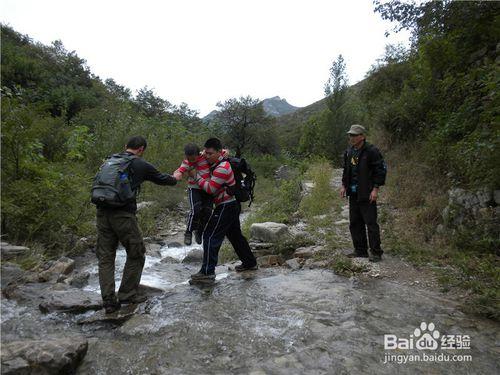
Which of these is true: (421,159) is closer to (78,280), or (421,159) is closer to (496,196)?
(496,196)

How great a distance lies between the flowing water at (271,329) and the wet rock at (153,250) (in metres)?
2.94

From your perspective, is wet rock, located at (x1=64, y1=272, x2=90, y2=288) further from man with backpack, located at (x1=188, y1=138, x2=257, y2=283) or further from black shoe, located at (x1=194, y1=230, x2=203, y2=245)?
black shoe, located at (x1=194, y1=230, x2=203, y2=245)

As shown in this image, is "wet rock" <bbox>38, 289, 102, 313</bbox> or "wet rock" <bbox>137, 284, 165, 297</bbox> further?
"wet rock" <bbox>137, 284, 165, 297</bbox>

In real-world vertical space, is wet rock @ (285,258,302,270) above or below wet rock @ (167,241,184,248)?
below

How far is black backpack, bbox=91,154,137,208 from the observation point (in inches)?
155

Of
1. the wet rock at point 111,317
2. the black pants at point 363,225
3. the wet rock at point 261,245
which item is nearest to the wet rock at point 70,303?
the wet rock at point 111,317

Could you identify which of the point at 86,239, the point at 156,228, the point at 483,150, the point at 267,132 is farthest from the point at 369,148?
the point at 267,132

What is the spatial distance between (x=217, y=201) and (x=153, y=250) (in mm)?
3925

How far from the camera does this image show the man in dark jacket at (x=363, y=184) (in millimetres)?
5344

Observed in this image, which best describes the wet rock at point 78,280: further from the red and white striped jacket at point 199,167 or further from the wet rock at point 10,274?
the red and white striped jacket at point 199,167

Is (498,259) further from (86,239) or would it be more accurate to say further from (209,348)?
(86,239)

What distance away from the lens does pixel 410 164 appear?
9.80 meters

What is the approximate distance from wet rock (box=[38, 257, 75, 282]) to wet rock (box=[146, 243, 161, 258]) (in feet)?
6.20

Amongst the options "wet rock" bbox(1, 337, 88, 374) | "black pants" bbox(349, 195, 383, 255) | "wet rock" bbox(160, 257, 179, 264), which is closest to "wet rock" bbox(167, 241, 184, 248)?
"wet rock" bbox(160, 257, 179, 264)
